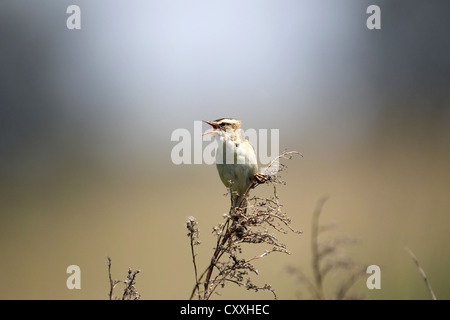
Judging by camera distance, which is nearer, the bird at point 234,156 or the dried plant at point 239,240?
the dried plant at point 239,240

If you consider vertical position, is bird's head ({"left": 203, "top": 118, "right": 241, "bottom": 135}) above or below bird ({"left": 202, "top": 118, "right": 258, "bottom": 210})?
above

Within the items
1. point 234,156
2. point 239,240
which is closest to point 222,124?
point 234,156

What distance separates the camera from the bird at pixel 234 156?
2506mm

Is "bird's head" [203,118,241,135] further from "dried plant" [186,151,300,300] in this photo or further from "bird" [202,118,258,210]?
"dried plant" [186,151,300,300]

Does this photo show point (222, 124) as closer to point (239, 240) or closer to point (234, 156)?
point (234, 156)

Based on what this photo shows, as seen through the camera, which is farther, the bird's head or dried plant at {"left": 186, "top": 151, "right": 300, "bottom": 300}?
the bird's head

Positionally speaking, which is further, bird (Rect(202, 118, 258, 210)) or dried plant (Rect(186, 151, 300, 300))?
bird (Rect(202, 118, 258, 210))

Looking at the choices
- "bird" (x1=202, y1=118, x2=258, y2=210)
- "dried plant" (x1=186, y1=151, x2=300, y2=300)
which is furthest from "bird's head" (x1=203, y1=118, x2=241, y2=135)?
"dried plant" (x1=186, y1=151, x2=300, y2=300)

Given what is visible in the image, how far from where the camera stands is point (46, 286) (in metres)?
5.75

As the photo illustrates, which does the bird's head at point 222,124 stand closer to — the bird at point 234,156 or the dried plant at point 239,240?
the bird at point 234,156

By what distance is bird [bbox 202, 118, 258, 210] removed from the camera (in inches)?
98.7

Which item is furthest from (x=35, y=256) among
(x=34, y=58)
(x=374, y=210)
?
(x=34, y=58)

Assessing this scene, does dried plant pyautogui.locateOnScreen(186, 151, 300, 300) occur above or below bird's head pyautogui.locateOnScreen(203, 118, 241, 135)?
below

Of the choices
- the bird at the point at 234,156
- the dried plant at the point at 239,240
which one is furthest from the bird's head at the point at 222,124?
the dried plant at the point at 239,240
